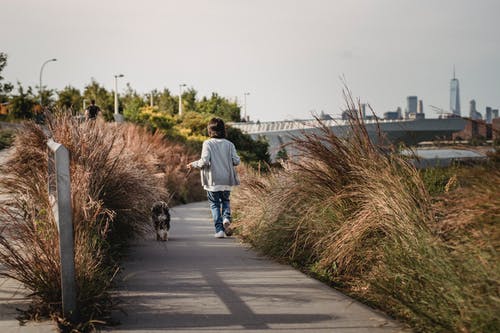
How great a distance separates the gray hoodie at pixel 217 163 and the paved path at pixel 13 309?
468 centimetres

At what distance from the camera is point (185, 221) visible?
13711 mm

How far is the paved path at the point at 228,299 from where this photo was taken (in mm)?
4935

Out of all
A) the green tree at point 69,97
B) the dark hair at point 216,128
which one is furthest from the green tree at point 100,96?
the dark hair at point 216,128

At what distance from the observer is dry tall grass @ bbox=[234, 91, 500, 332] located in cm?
432

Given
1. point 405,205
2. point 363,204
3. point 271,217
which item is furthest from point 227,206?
point 405,205

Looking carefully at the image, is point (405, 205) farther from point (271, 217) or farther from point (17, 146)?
point (17, 146)

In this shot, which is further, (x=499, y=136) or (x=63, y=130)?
(x=63, y=130)

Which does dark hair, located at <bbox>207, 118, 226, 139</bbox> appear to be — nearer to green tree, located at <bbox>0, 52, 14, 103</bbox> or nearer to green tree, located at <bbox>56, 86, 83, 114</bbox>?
green tree, located at <bbox>0, 52, 14, 103</bbox>

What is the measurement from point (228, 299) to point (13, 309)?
1592 millimetres

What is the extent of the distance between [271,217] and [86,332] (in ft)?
11.4

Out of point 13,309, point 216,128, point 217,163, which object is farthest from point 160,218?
point 13,309

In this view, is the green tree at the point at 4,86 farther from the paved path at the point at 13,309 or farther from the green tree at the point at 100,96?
the paved path at the point at 13,309

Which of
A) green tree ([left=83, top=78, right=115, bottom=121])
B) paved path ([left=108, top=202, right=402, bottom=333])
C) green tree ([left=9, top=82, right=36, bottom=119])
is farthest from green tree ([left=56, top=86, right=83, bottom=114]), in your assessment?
paved path ([left=108, top=202, right=402, bottom=333])

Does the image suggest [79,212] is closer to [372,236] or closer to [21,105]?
[372,236]
